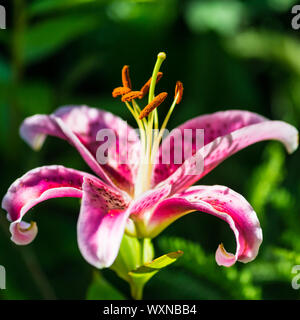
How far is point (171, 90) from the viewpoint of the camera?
1.38 metres

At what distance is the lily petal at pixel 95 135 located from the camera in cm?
77

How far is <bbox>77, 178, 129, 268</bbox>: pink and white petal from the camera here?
0.54 meters

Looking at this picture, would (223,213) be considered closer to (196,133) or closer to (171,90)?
(196,133)

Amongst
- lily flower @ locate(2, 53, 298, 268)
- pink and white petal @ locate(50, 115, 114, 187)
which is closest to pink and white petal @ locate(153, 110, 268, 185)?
lily flower @ locate(2, 53, 298, 268)

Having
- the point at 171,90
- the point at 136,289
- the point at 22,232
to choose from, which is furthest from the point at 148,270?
the point at 171,90

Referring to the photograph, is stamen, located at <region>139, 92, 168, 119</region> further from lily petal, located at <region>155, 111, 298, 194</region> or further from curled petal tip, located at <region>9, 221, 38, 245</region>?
curled petal tip, located at <region>9, 221, 38, 245</region>

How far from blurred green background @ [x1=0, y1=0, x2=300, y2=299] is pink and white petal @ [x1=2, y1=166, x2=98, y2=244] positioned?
0.43 ft

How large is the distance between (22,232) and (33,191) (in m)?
0.05

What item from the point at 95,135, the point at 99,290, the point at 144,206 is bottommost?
the point at 99,290

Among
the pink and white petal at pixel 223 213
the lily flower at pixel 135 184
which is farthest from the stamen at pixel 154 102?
the pink and white petal at pixel 223 213

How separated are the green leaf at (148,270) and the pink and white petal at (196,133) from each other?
0.14m
